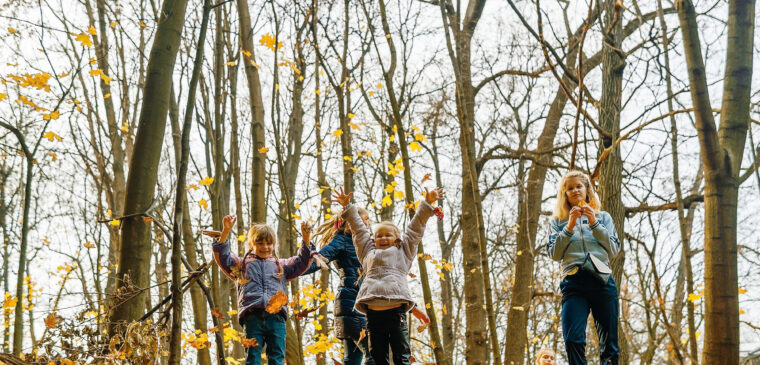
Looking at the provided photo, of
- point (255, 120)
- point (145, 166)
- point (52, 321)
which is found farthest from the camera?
point (255, 120)

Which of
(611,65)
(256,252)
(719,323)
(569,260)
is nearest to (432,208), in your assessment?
(569,260)

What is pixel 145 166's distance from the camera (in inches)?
148

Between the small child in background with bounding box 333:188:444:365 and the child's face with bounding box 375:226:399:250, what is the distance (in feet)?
0.15

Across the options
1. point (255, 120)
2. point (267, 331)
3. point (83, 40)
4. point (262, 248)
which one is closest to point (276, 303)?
point (267, 331)

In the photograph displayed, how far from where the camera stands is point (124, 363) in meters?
3.00

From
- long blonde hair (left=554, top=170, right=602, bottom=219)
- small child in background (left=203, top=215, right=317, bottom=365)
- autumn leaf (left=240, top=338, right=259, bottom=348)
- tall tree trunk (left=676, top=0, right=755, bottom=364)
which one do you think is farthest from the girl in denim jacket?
autumn leaf (left=240, top=338, right=259, bottom=348)

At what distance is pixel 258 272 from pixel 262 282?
0.26ft

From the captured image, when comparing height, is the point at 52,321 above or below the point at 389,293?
below

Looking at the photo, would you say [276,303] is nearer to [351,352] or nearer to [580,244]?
[351,352]

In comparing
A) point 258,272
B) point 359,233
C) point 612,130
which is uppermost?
point 612,130

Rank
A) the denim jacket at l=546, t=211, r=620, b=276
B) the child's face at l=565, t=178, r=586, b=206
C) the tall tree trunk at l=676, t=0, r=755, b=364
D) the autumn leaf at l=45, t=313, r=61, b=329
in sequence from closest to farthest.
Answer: the autumn leaf at l=45, t=313, r=61, b=329, the tall tree trunk at l=676, t=0, r=755, b=364, the denim jacket at l=546, t=211, r=620, b=276, the child's face at l=565, t=178, r=586, b=206

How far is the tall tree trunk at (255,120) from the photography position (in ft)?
18.8

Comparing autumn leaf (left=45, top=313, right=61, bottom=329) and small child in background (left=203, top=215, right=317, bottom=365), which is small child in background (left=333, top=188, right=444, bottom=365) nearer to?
small child in background (left=203, top=215, right=317, bottom=365)

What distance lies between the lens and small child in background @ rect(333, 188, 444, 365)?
13.1ft
